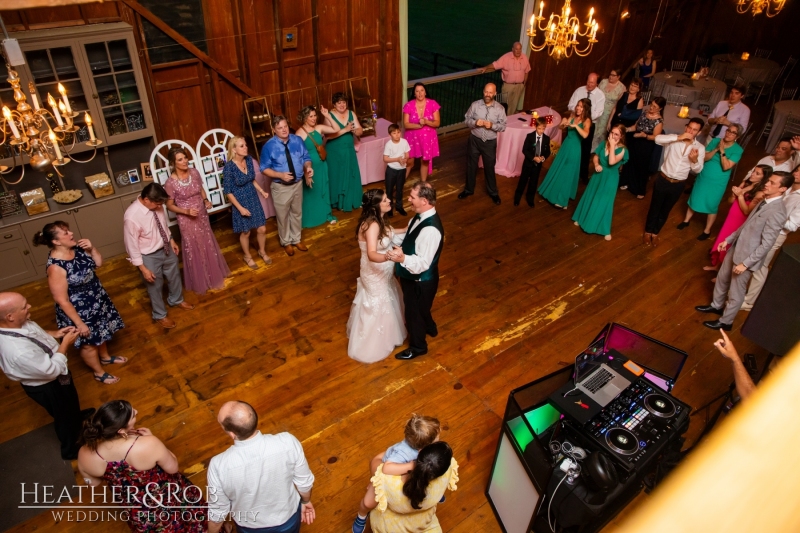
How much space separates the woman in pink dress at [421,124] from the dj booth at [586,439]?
3.84 meters

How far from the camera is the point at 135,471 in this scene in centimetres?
Result: 276

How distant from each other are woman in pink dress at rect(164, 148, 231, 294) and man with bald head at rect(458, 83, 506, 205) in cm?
327

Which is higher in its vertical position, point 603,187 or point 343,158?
point 343,158

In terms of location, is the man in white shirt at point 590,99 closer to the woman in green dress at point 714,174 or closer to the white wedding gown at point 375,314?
the woman in green dress at point 714,174

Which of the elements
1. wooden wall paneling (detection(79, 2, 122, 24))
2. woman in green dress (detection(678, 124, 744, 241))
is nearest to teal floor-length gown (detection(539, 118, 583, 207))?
woman in green dress (detection(678, 124, 744, 241))

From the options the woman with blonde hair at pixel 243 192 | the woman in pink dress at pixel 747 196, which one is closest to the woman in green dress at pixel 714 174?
the woman in pink dress at pixel 747 196

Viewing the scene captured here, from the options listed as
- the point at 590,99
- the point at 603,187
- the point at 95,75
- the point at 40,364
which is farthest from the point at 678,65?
the point at 40,364

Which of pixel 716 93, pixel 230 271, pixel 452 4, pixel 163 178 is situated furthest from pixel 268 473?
pixel 452 4

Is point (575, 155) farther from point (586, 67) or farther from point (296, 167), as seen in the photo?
point (586, 67)

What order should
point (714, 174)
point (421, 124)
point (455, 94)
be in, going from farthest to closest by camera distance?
point (455, 94)
point (421, 124)
point (714, 174)

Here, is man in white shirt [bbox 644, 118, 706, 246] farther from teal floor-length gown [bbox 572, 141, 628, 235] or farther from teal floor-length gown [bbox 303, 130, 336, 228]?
teal floor-length gown [bbox 303, 130, 336, 228]

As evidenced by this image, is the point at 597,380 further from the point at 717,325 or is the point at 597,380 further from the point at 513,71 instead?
the point at 513,71

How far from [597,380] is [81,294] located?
12.3ft

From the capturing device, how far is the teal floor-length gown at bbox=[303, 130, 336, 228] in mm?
6051
